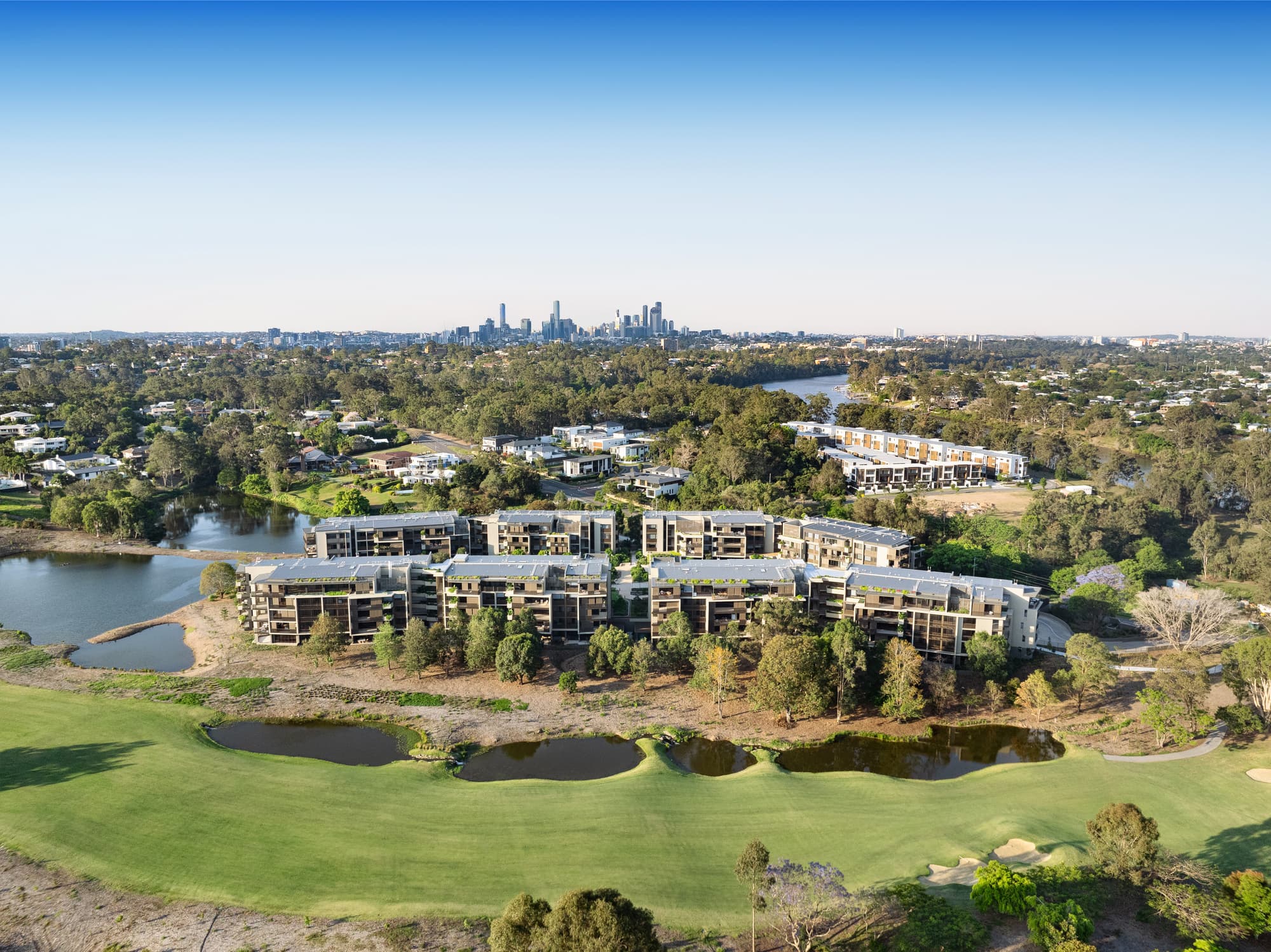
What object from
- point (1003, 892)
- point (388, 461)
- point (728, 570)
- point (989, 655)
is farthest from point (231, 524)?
point (1003, 892)

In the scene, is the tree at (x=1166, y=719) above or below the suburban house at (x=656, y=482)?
below

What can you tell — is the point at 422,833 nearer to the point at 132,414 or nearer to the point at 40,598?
the point at 40,598

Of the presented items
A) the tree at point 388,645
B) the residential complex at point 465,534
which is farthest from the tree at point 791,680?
the residential complex at point 465,534

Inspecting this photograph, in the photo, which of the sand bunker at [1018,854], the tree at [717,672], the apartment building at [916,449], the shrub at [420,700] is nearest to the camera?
the sand bunker at [1018,854]

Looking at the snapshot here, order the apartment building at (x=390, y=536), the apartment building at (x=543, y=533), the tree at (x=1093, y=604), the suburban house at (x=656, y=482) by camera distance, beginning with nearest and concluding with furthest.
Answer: the tree at (x=1093, y=604)
the apartment building at (x=390, y=536)
the apartment building at (x=543, y=533)
the suburban house at (x=656, y=482)

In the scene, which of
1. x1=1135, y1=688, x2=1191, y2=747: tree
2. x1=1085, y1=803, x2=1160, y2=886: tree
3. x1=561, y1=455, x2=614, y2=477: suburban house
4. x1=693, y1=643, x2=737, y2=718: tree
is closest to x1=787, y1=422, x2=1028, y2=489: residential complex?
x1=561, y1=455, x2=614, y2=477: suburban house

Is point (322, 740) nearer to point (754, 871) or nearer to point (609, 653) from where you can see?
point (609, 653)

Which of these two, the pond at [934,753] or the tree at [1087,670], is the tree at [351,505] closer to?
the pond at [934,753]
